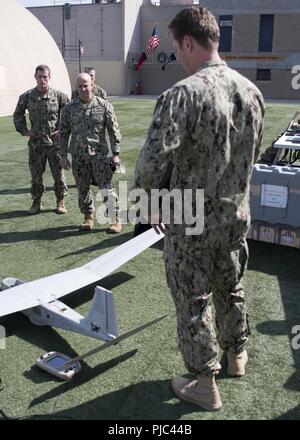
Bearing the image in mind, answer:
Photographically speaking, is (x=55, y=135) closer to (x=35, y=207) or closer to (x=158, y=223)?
(x=35, y=207)

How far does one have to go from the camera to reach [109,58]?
4781 centimetres

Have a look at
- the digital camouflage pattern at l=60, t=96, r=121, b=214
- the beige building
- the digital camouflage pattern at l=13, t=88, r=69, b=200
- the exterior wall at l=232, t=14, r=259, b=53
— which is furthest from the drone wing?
the exterior wall at l=232, t=14, r=259, b=53

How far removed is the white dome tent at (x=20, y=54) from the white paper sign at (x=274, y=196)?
22378 millimetres

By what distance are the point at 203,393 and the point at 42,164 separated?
539cm

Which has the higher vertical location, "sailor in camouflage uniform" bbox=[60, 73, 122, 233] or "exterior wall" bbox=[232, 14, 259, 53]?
"exterior wall" bbox=[232, 14, 259, 53]

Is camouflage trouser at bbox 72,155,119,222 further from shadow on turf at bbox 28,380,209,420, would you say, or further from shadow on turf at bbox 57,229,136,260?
shadow on turf at bbox 28,380,209,420

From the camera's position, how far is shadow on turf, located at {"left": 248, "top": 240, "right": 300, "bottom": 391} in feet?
13.7

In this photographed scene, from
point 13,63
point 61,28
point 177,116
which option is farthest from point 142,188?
point 61,28

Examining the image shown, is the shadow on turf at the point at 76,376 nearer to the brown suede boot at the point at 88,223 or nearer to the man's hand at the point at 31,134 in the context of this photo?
the brown suede boot at the point at 88,223

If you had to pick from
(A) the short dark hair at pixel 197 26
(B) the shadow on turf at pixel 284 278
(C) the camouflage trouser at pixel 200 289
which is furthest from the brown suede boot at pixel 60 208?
(A) the short dark hair at pixel 197 26

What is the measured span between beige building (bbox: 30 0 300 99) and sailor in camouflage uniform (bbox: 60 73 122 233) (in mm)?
41440

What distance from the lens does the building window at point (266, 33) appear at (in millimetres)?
45812

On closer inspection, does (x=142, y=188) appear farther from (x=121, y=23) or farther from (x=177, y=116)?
(x=121, y=23)

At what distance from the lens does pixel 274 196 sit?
5488mm
